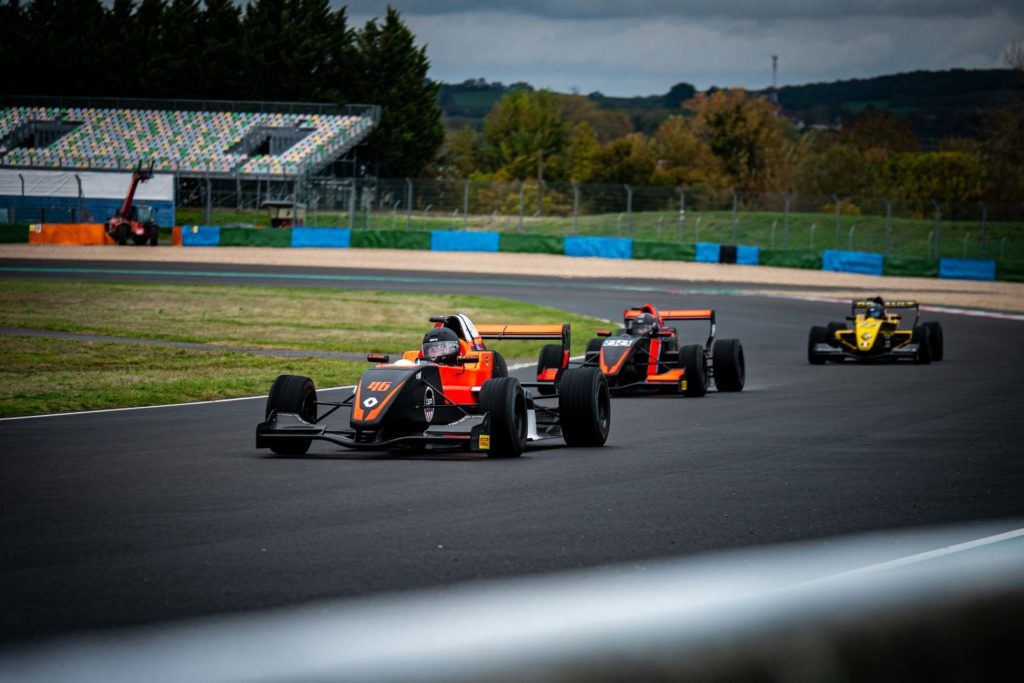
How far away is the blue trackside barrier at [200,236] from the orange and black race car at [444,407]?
4689 cm

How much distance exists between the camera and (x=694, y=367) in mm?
17703

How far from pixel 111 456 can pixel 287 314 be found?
791 inches

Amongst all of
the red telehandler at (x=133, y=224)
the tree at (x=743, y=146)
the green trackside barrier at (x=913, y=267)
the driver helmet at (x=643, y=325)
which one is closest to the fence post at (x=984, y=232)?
the green trackside barrier at (x=913, y=267)

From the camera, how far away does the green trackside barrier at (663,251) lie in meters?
55.9

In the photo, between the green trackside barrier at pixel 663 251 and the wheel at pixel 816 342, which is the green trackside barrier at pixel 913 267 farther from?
the wheel at pixel 816 342

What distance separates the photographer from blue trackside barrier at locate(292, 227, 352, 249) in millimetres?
58156

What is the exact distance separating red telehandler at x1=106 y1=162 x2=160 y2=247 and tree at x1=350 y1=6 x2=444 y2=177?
31.8 metres

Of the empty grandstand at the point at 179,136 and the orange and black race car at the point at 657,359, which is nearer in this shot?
the orange and black race car at the point at 657,359

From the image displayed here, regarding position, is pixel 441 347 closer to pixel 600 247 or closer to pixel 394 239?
pixel 600 247

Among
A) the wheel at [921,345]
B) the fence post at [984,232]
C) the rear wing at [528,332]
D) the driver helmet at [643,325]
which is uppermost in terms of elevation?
the fence post at [984,232]

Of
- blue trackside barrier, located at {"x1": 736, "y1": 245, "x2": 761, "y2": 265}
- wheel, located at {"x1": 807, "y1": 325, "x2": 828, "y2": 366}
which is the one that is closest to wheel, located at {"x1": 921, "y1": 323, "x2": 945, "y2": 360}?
wheel, located at {"x1": 807, "y1": 325, "x2": 828, "y2": 366}

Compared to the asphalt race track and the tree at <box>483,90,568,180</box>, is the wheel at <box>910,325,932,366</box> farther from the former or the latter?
the tree at <box>483,90,568,180</box>

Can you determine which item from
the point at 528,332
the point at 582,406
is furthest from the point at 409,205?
the point at 582,406

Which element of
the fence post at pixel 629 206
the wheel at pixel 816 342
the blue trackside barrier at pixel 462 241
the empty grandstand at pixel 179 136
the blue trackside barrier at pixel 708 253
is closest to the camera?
the wheel at pixel 816 342
